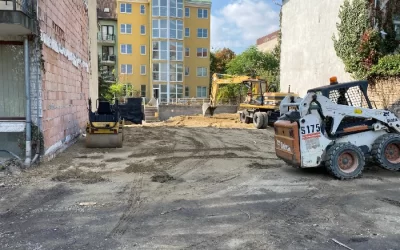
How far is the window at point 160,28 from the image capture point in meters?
45.1

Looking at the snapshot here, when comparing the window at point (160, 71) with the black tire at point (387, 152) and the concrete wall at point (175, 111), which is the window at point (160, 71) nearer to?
the concrete wall at point (175, 111)

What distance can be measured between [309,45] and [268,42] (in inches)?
1104

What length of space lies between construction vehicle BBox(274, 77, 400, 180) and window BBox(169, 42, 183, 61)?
38770 mm

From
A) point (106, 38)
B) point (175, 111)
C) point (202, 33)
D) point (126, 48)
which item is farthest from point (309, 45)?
point (106, 38)

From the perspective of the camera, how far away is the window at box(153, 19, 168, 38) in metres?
45.1

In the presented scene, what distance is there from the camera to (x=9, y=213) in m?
5.67

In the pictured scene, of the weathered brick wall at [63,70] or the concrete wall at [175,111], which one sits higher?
the weathered brick wall at [63,70]

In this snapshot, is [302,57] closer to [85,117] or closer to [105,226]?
[85,117]

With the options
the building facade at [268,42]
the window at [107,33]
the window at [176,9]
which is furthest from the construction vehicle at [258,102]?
the window at [107,33]

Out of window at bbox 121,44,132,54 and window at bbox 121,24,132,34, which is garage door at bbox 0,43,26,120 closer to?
window at bbox 121,44,132,54

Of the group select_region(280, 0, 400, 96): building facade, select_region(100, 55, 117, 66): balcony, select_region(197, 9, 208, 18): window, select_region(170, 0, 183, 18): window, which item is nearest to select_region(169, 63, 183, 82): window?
select_region(170, 0, 183, 18): window

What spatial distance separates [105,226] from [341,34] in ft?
69.3

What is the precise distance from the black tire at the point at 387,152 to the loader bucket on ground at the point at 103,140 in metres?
8.24

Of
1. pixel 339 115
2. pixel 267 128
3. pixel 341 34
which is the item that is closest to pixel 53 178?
pixel 339 115
